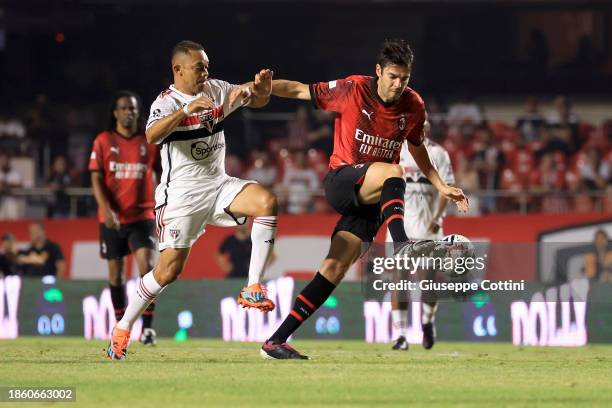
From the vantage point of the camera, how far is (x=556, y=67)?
2716 cm

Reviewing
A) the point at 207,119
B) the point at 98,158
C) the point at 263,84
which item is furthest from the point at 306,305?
the point at 98,158

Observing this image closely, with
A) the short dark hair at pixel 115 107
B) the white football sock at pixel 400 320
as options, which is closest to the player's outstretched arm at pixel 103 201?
the short dark hair at pixel 115 107

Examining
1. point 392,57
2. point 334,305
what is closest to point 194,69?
point 392,57

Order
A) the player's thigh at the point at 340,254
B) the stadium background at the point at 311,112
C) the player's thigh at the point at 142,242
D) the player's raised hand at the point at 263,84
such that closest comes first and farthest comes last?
the player's raised hand at the point at 263,84 < the player's thigh at the point at 340,254 < the player's thigh at the point at 142,242 < the stadium background at the point at 311,112

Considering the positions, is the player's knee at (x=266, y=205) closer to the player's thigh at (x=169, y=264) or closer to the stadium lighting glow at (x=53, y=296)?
the player's thigh at (x=169, y=264)

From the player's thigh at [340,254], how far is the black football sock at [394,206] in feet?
2.26

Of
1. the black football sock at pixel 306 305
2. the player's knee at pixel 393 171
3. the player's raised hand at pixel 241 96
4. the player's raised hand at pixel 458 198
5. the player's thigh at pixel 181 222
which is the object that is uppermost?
the player's raised hand at pixel 241 96

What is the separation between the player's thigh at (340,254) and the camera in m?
9.80

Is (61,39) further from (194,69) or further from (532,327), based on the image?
(194,69)

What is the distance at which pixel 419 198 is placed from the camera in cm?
1402

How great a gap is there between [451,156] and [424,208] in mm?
7761

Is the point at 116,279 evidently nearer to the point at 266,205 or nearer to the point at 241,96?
the point at 266,205

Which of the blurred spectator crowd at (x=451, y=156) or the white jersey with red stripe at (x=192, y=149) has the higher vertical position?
the blurred spectator crowd at (x=451, y=156)

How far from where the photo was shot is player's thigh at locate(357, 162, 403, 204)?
9.28 metres
